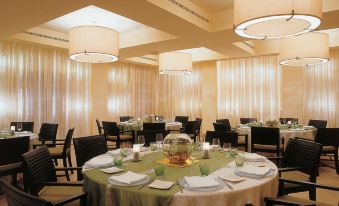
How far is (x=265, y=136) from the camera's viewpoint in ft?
15.5

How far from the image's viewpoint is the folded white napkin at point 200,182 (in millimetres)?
1753

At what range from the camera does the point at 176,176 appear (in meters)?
2.03

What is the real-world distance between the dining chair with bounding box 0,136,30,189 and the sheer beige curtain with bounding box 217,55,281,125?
22.3 ft

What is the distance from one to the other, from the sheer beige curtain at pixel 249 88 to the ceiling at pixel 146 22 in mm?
1025

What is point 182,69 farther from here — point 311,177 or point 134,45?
point 311,177

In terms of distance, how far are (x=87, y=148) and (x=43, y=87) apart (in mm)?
4945

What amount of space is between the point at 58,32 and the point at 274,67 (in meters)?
6.41

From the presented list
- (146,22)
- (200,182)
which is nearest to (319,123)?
(146,22)

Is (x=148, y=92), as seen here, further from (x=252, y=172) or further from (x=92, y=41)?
(x=252, y=172)

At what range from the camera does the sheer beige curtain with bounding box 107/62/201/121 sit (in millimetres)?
9344

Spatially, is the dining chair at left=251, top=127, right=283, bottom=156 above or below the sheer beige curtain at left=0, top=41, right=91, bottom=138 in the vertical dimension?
below

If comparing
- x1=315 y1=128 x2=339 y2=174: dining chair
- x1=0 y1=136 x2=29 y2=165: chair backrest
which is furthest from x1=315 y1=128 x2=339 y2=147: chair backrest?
x1=0 y1=136 x2=29 y2=165: chair backrest

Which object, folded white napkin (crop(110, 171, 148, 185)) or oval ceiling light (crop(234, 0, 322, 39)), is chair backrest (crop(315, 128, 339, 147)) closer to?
oval ceiling light (crop(234, 0, 322, 39))

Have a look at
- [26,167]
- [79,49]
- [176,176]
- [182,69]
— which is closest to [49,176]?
[26,167]
